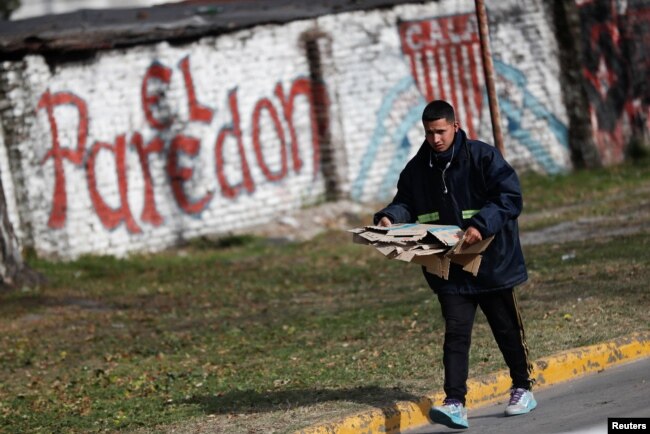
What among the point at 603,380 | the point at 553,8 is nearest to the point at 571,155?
the point at 553,8

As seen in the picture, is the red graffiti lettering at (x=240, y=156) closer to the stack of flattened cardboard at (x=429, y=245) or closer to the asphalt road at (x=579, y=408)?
the asphalt road at (x=579, y=408)

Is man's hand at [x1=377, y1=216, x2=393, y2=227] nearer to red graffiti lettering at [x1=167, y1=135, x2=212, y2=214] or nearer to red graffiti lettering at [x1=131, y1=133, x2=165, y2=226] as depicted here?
red graffiti lettering at [x1=131, y1=133, x2=165, y2=226]

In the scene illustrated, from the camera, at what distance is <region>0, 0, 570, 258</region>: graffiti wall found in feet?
54.1

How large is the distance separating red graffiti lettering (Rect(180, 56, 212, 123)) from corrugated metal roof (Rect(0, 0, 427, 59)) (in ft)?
1.21

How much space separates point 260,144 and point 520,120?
5066 mm

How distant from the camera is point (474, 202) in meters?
7.30

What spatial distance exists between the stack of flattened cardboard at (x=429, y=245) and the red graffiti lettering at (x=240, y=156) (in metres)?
10.9

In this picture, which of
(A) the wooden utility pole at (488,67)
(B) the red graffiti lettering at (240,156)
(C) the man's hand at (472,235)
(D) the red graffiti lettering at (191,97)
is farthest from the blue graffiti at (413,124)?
(C) the man's hand at (472,235)

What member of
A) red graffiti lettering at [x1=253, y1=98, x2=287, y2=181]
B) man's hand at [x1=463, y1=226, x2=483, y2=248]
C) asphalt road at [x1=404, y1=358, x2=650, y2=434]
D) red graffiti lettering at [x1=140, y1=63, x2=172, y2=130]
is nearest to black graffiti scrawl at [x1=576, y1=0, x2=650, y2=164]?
red graffiti lettering at [x1=253, y1=98, x2=287, y2=181]

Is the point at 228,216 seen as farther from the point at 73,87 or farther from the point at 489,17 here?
the point at 489,17

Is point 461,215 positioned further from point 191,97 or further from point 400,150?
point 400,150

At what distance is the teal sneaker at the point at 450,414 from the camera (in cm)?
719

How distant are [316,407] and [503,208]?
1828 millimetres

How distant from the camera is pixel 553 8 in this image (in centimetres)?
2144
